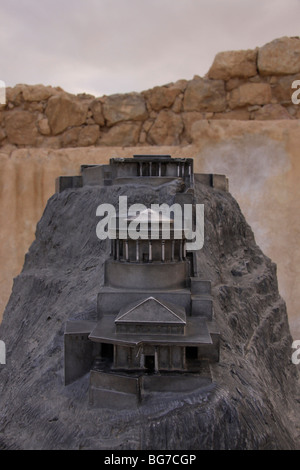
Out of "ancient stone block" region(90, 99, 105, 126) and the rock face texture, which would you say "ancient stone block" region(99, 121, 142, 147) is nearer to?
"ancient stone block" region(90, 99, 105, 126)

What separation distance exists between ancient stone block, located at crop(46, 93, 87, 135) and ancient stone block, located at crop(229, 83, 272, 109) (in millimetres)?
7854

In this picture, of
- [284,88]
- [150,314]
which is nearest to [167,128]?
[284,88]

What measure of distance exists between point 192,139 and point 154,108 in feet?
9.23

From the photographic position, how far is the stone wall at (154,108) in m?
21.5

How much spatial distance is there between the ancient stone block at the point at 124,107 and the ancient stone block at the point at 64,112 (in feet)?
4.20

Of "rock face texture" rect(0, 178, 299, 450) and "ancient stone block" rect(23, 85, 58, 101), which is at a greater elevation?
"ancient stone block" rect(23, 85, 58, 101)

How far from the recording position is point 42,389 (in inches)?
353

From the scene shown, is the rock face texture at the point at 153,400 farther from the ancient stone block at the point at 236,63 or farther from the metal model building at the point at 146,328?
the ancient stone block at the point at 236,63

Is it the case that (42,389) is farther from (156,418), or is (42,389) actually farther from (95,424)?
(156,418)

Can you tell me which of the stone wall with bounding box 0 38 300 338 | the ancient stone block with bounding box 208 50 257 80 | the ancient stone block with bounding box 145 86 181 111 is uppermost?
the ancient stone block with bounding box 208 50 257 80

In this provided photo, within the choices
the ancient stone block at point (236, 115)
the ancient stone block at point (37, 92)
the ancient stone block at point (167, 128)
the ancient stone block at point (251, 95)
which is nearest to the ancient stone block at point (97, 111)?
the ancient stone block at point (37, 92)

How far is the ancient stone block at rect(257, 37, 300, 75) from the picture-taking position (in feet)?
68.4

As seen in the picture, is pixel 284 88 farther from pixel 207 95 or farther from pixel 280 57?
pixel 207 95

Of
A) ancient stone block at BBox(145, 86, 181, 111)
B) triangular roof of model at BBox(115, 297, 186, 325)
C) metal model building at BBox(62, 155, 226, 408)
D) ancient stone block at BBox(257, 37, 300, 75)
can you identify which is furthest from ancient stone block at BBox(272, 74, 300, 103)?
triangular roof of model at BBox(115, 297, 186, 325)
